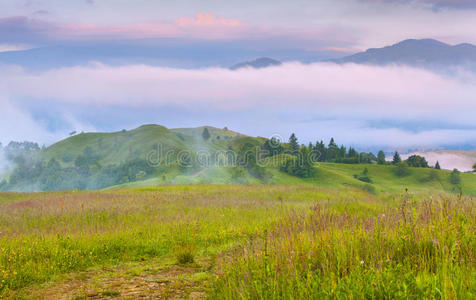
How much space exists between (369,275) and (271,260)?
187 centimetres

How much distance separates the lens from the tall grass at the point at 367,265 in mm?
4551

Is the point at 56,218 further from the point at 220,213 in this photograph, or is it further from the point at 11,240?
the point at 220,213

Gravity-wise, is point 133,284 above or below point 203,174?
above

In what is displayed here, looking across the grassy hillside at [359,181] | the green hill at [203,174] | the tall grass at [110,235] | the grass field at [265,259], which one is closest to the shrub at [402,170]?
the grassy hillside at [359,181]

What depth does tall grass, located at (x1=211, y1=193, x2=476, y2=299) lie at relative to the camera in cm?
455

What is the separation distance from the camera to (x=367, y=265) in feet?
19.4

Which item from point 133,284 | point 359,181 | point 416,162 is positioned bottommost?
point 359,181

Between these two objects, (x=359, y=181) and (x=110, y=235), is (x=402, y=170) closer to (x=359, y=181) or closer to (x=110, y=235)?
(x=359, y=181)

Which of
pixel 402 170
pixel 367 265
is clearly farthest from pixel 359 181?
pixel 367 265

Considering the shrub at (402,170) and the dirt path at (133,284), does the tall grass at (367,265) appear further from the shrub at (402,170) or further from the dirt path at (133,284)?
the shrub at (402,170)

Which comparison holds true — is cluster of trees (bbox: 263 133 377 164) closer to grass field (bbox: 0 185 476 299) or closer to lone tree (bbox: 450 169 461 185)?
lone tree (bbox: 450 169 461 185)

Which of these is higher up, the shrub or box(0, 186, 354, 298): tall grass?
box(0, 186, 354, 298): tall grass

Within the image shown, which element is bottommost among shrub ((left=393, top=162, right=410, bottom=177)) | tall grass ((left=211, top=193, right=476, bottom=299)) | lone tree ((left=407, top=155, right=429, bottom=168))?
shrub ((left=393, top=162, right=410, bottom=177))

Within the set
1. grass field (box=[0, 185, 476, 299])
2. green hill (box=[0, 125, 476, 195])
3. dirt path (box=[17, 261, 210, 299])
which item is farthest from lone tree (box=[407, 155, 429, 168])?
dirt path (box=[17, 261, 210, 299])
